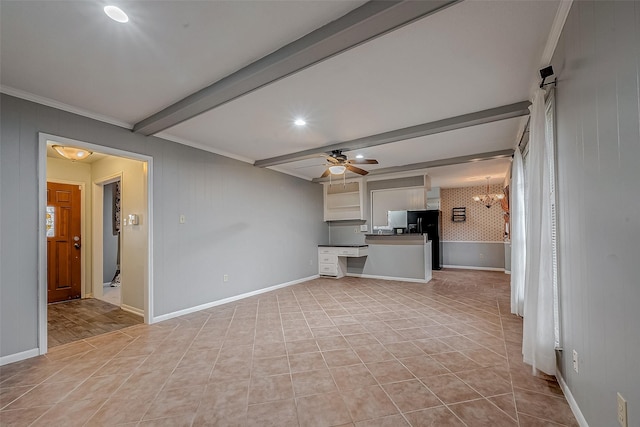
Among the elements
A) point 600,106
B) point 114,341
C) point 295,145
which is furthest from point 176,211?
point 600,106

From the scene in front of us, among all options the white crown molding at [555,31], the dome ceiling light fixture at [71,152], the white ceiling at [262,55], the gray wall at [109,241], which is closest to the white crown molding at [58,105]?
the white ceiling at [262,55]

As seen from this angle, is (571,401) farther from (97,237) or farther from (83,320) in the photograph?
(97,237)

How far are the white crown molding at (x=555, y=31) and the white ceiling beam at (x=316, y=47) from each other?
0.72 meters

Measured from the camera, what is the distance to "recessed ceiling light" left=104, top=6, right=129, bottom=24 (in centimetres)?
164

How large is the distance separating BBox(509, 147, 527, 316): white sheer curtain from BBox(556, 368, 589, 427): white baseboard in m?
1.73

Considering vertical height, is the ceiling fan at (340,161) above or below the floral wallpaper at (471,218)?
above

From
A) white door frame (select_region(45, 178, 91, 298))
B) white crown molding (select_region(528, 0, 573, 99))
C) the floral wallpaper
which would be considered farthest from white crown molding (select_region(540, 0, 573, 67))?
white door frame (select_region(45, 178, 91, 298))

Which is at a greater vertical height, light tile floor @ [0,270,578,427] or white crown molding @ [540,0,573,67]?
white crown molding @ [540,0,573,67]

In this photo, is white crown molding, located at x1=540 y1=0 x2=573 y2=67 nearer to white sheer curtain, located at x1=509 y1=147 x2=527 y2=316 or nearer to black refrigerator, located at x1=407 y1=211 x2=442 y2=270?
white sheer curtain, located at x1=509 y1=147 x2=527 y2=316

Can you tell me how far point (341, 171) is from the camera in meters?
4.57

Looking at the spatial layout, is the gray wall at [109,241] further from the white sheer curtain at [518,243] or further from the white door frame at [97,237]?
the white sheer curtain at [518,243]

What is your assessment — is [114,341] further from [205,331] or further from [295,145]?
[295,145]

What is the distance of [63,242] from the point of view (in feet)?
16.4

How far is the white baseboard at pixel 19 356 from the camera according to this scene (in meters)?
2.51
